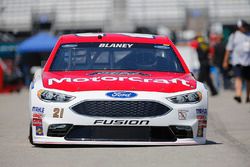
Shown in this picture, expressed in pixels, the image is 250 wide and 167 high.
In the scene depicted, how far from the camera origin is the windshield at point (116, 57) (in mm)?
9078

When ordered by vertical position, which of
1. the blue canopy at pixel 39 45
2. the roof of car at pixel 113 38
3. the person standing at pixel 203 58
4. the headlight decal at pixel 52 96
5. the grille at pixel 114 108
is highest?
the roof of car at pixel 113 38

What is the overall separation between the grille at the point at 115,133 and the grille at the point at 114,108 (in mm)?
127

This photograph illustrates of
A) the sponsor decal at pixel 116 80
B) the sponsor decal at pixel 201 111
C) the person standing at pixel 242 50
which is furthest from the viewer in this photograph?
the person standing at pixel 242 50

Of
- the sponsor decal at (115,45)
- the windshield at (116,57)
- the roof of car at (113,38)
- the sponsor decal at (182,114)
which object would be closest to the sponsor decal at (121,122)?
the sponsor decal at (182,114)

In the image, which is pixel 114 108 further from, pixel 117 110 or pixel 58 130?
pixel 58 130

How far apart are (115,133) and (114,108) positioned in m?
0.25

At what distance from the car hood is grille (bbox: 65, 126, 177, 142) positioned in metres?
0.39

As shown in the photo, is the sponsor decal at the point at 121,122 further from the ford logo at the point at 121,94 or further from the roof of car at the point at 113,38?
the roof of car at the point at 113,38

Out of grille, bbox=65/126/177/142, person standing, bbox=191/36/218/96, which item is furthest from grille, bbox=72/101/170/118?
person standing, bbox=191/36/218/96

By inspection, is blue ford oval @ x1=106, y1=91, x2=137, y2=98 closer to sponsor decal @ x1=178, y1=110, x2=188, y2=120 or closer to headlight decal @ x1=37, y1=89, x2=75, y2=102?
headlight decal @ x1=37, y1=89, x2=75, y2=102

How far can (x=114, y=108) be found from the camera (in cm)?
783

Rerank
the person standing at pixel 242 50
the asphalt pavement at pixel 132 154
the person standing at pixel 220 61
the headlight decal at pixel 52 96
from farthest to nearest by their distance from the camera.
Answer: the person standing at pixel 220 61 → the person standing at pixel 242 50 → the headlight decal at pixel 52 96 → the asphalt pavement at pixel 132 154

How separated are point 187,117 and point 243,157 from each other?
3.18 feet

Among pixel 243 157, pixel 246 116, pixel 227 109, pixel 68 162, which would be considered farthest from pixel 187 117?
pixel 227 109
